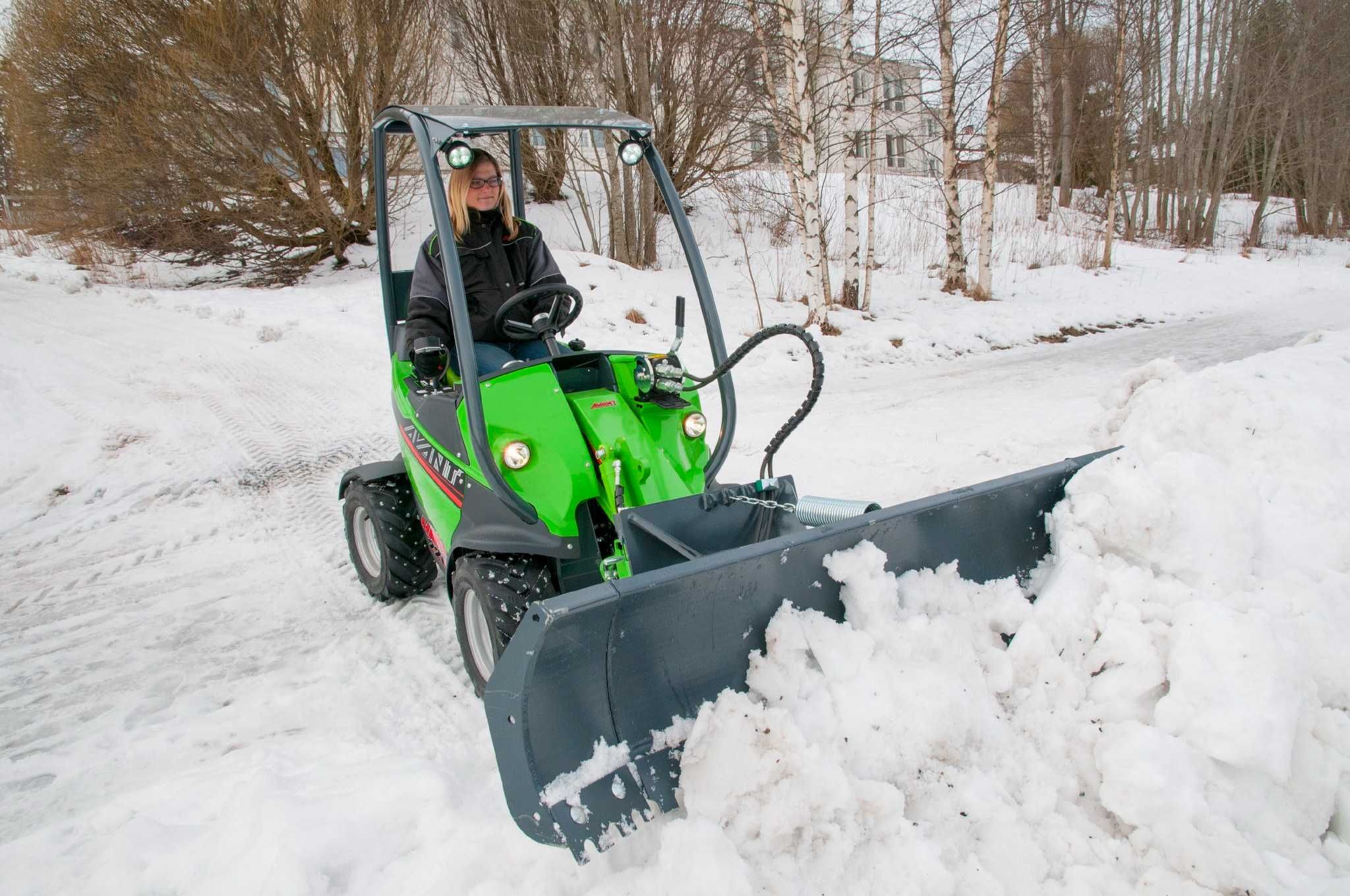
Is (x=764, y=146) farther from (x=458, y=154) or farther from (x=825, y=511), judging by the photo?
(x=825, y=511)

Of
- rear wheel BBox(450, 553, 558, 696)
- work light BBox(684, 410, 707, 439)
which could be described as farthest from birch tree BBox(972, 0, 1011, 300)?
rear wheel BBox(450, 553, 558, 696)

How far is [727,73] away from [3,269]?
12746 millimetres

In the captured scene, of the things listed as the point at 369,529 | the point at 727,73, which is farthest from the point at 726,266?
the point at 369,529

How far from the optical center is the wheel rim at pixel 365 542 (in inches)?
147

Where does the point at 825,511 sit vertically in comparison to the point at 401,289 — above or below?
below

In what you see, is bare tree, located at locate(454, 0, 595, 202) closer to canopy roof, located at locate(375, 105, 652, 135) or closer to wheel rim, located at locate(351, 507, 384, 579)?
wheel rim, located at locate(351, 507, 384, 579)

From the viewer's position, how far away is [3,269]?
13938 millimetres

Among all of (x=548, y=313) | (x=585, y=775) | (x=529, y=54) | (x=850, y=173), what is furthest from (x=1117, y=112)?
(x=585, y=775)

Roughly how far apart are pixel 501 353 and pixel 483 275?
0.38m

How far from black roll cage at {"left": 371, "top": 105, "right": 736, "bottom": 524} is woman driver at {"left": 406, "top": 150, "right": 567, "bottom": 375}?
31 cm

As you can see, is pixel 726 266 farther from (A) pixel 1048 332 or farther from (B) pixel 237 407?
(B) pixel 237 407

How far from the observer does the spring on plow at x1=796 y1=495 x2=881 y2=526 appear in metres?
2.41

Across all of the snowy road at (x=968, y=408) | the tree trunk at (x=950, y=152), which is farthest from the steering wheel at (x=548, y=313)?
the tree trunk at (x=950, y=152)

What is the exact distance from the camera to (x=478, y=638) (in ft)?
8.67
